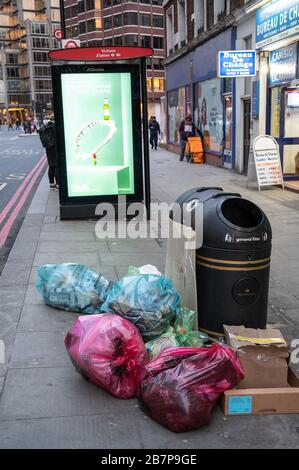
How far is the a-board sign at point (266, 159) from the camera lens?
1251 cm

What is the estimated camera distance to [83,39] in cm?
9212

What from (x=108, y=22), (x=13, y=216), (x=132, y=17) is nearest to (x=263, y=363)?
(x=13, y=216)

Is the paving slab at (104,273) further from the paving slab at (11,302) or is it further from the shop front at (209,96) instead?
the shop front at (209,96)

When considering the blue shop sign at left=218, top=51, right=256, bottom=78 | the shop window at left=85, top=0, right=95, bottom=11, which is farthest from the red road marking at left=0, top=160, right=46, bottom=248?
the shop window at left=85, top=0, right=95, bottom=11

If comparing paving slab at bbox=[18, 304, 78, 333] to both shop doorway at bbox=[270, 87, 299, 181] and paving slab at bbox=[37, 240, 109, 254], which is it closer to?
paving slab at bbox=[37, 240, 109, 254]

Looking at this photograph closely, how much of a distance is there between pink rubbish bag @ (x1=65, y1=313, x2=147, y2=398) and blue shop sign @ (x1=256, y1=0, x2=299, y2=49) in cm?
973

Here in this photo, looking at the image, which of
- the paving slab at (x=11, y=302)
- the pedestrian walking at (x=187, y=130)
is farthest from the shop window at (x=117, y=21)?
the paving slab at (x=11, y=302)

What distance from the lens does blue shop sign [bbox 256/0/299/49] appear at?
11352 mm

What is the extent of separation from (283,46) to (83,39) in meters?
86.3

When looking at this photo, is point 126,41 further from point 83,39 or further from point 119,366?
point 119,366
